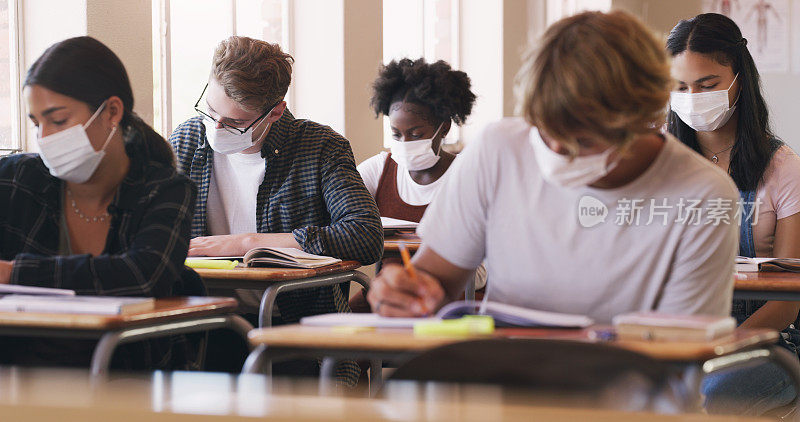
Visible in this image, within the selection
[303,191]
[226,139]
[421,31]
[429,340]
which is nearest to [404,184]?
[303,191]

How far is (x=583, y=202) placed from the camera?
1714 millimetres

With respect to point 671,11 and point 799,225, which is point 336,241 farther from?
point 671,11

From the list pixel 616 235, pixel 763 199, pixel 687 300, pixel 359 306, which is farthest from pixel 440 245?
pixel 359 306

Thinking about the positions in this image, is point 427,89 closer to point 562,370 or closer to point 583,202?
point 583,202

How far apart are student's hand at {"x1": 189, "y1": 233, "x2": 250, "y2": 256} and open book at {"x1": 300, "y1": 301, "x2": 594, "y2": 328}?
Answer: 129 cm

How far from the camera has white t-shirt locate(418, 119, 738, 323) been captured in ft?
5.38

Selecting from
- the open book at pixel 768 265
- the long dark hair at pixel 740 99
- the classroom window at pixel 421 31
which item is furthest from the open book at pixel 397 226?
the classroom window at pixel 421 31

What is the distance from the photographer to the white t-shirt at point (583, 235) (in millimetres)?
1640

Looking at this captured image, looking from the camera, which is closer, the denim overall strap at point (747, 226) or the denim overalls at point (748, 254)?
the denim overalls at point (748, 254)

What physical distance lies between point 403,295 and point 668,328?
19.2 inches

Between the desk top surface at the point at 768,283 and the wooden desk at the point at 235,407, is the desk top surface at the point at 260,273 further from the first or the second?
the wooden desk at the point at 235,407

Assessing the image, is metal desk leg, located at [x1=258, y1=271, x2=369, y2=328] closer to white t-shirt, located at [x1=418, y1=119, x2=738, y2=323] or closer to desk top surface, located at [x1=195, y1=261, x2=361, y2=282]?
desk top surface, located at [x1=195, y1=261, x2=361, y2=282]

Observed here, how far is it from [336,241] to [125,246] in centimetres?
85

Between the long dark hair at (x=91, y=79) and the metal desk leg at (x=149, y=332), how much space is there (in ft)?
1.81
